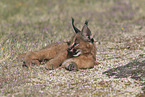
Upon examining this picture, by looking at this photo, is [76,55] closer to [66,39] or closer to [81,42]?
[81,42]

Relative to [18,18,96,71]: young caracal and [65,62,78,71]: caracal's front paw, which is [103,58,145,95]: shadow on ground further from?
[65,62,78,71]: caracal's front paw

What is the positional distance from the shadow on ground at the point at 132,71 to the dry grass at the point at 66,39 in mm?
133

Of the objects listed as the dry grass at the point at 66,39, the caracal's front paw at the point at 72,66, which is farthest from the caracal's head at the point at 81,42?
the dry grass at the point at 66,39

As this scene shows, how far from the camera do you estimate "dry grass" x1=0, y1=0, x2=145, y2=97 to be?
5648 mm

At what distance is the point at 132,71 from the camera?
253 inches

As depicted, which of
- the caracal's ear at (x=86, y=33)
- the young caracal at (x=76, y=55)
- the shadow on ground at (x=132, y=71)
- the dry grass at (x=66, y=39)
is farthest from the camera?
the caracal's ear at (x=86, y=33)

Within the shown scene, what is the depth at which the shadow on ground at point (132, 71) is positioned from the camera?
20.1ft

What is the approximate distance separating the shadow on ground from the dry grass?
13 cm

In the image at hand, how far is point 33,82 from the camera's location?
6086 mm

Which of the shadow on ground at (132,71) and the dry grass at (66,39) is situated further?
the shadow on ground at (132,71)

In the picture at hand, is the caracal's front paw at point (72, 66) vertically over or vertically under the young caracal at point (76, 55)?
under

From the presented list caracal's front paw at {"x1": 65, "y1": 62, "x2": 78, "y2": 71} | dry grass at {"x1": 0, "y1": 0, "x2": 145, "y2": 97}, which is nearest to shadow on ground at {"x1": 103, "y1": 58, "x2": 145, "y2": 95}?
dry grass at {"x1": 0, "y1": 0, "x2": 145, "y2": 97}

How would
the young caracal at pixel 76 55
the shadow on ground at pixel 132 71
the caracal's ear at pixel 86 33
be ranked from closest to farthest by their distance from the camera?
the shadow on ground at pixel 132 71, the young caracal at pixel 76 55, the caracal's ear at pixel 86 33

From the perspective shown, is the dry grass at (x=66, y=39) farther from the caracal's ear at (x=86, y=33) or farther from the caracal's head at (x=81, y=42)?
the caracal's ear at (x=86, y=33)
